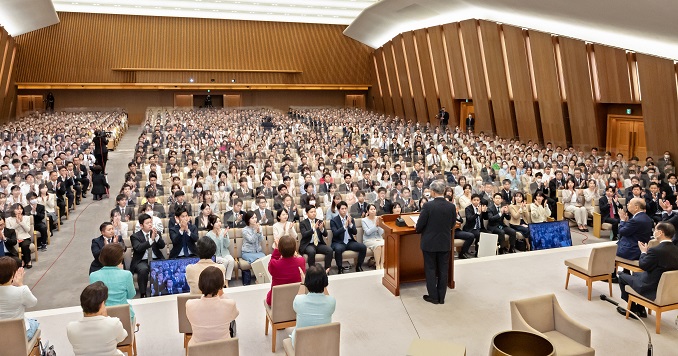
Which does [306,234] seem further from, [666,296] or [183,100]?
[183,100]

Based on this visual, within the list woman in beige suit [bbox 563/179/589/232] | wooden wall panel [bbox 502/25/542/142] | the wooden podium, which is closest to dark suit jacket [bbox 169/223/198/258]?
the wooden podium

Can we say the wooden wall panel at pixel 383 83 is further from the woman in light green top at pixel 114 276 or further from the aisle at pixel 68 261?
the woman in light green top at pixel 114 276

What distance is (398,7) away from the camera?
847 inches

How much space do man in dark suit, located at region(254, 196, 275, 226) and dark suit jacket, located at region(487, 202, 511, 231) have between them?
11.3 feet

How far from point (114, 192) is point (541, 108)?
526 inches

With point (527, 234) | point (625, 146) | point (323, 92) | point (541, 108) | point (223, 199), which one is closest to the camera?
point (527, 234)

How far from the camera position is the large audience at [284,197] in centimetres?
444

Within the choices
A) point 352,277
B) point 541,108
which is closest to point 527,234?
point 352,277

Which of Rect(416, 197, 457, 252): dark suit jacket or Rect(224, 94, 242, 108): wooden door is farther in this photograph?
Rect(224, 94, 242, 108): wooden door

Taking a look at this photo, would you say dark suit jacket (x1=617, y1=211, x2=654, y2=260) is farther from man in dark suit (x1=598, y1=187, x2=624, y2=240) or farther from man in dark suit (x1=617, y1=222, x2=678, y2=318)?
man in dark suit (x1=598, y1=187, x2=624, y2=240)

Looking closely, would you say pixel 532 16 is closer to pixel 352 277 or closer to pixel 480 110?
pixel 480 110

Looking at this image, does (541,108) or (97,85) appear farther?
(97,85)

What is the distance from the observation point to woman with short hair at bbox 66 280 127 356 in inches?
127

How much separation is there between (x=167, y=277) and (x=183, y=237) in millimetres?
806
